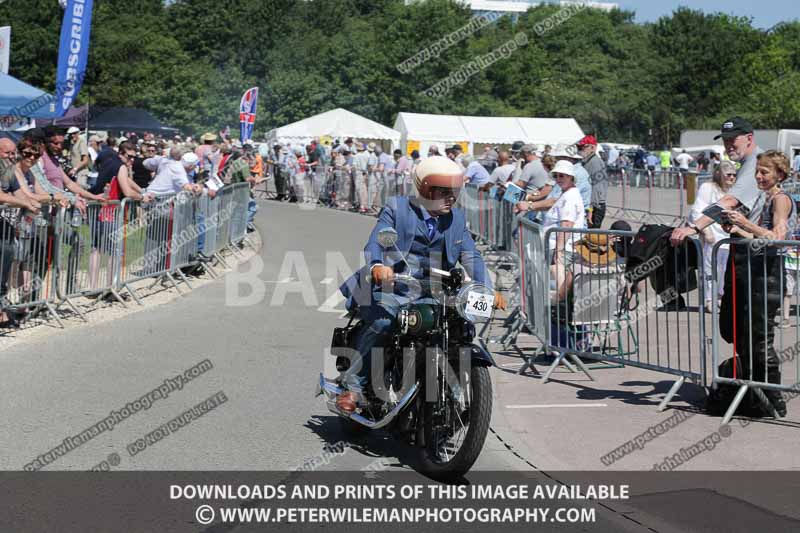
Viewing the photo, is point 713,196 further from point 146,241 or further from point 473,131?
point 473,131

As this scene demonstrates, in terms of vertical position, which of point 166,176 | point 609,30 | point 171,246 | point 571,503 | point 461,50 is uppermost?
point 609,30

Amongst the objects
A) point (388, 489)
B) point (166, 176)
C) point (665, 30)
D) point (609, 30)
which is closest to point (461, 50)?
point (665, 30)

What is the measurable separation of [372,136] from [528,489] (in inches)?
1690

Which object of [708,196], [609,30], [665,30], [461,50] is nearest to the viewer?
[708,196]

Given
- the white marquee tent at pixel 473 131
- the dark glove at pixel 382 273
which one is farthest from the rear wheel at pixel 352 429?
the white marquee tent at pixel 473 131

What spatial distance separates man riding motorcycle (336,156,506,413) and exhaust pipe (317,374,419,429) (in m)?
0.08

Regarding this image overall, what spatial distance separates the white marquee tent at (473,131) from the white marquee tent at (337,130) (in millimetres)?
1118

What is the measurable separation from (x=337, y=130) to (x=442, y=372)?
143 ft

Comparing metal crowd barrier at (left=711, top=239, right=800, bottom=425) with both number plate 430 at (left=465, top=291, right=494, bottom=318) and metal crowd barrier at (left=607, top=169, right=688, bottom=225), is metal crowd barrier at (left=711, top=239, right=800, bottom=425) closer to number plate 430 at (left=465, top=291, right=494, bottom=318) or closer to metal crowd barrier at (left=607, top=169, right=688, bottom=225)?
number plate 430 at (left=465, top=291, right=494, bottom=318)

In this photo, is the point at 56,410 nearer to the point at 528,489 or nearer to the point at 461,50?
the point at 528,489

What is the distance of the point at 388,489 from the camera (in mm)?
6141

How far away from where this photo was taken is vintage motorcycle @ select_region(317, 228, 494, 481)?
20.1 feet

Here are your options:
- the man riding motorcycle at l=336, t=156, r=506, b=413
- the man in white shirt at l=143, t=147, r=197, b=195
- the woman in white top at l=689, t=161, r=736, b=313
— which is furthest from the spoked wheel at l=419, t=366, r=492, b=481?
the man in white shirt at l=143, t=147, r=197, b=195

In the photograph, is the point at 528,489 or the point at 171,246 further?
the point at 171,246
